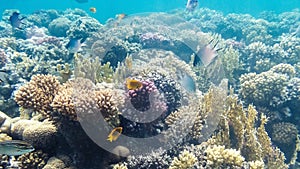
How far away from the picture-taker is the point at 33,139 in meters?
3.96

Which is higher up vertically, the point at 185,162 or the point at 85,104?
the point at 85,104

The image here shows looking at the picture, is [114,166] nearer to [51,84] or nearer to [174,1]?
[51,84]

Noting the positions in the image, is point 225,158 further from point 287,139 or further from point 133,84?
point 287,139

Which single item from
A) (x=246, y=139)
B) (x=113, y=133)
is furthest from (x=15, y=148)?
Answer: (x=246, y=139)

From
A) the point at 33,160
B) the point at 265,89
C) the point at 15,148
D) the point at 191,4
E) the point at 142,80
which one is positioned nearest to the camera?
the point at 15,148

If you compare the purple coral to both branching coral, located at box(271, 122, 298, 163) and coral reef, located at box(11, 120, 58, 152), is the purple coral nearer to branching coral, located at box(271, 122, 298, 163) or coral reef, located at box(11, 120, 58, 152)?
coral reef, located at box(11, 120, 58, 152)

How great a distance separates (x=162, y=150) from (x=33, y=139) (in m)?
1.93

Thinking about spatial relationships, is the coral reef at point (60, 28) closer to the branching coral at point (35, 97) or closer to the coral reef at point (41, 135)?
the branching coral at point (35, 97)

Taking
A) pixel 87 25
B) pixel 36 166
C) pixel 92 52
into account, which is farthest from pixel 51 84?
pixel 87 25

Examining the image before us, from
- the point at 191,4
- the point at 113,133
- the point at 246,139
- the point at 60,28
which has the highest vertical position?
the point at 60,28

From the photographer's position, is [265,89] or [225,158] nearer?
[225,158]

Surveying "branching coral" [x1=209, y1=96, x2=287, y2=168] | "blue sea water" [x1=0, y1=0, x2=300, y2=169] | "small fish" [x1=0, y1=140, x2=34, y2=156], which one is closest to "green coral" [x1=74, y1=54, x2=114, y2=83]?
"blue sea water" [x1=0, y1=0, x2=300, y2=169]

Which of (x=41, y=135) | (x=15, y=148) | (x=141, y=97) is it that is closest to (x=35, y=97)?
(x=41, y=135)

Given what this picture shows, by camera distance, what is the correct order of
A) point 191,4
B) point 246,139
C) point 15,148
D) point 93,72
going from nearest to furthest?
1. point 15,148
2. point 246,139
3. point 93,72
4. point 191,4
